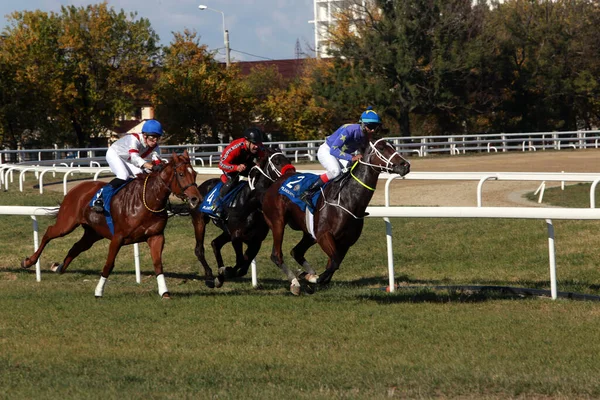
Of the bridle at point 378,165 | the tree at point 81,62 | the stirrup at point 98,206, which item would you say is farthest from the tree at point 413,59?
the bridle at point 378,165

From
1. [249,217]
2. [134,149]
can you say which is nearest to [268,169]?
[249,217]

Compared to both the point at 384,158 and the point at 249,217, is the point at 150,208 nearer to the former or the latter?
the point at 249,217

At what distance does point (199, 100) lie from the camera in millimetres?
47875

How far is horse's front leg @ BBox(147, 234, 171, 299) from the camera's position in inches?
383

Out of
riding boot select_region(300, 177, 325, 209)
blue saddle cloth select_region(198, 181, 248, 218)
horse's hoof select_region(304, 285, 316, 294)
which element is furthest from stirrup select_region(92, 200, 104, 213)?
horse's hoof select_region(304, 285, 316, 294)

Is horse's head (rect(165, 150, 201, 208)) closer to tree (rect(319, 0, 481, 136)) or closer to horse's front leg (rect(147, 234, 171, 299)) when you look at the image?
A: horse's front leg (rect(147, 234, 171, 299))

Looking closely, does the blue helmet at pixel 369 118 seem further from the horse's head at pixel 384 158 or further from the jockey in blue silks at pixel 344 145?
the horse's head at pixel 384 158

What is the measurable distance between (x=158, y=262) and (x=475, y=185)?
1175 cm

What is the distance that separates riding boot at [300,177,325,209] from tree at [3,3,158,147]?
3826cm

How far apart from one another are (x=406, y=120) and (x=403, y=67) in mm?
2776

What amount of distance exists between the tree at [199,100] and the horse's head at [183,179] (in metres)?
38.3

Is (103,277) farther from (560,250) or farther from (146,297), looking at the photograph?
(560,250)

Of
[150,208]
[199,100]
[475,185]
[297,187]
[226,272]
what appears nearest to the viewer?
[150,208]

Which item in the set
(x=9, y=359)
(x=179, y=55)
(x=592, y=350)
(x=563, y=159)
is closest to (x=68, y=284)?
(x=9, y=359)
